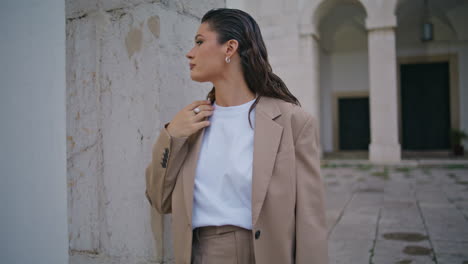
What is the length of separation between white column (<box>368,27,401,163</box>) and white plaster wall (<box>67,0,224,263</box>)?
10.9 m

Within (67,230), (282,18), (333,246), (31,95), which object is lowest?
(333,246)

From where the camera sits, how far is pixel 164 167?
154cm

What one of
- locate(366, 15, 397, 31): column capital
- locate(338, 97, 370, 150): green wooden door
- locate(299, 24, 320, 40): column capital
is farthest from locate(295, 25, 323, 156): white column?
locate(338, 97, 370, 150): green wooden door

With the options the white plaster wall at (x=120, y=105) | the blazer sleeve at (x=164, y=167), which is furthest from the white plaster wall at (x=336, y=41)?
the blazer sleeve at (x=164, y=167)

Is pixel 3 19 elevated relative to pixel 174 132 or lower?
elevated

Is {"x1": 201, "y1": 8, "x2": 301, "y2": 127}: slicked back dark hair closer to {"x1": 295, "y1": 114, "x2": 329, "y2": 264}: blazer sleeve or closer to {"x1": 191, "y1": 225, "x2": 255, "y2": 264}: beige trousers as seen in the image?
{"x1": 295, "y1": 114, "x2": 329, "y2": 264}: blazer sleeve

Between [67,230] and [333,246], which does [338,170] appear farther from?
[67,230]

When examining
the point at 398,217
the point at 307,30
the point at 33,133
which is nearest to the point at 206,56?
the point at 33,133

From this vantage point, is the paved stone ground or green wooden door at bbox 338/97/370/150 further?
green wooden door at bbox 338/97/370/150

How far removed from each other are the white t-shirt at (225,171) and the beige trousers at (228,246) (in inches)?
1.4

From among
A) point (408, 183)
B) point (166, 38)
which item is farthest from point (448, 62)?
point (166, 38)

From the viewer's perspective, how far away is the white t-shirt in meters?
1.48

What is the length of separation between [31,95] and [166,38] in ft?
→ 3.48

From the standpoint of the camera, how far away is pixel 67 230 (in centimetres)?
216
